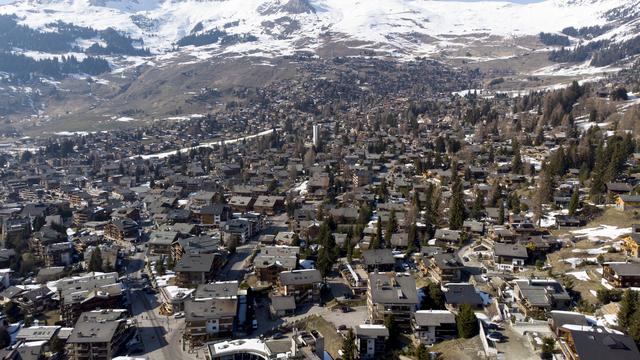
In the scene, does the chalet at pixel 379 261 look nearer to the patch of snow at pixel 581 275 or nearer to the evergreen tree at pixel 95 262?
the patch of snow at pixel 581 275

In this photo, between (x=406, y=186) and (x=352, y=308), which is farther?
(x=406, y=186)

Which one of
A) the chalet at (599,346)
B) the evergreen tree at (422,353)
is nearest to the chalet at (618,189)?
the chalet at (599,346)

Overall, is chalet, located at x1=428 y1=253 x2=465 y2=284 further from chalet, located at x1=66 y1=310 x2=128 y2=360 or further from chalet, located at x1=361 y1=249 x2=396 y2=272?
chalet, located at x1=66 y1=310 x2=128 y2=360

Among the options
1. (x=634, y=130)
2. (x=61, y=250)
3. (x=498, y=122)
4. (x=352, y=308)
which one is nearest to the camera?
(x=352, y=308)

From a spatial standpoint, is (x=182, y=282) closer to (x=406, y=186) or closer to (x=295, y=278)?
(x=295, y=278)

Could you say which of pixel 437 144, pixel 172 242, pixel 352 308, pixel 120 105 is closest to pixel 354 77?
pixel 120 105

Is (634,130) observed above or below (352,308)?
above

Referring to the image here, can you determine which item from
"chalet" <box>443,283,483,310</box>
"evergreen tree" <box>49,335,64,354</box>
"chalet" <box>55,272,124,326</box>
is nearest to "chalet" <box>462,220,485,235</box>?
"chalet" <box>443,283,483,310</box>

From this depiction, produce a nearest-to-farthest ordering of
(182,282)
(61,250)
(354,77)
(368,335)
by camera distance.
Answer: (368,335), (182,282), (61,250), (354,77)
